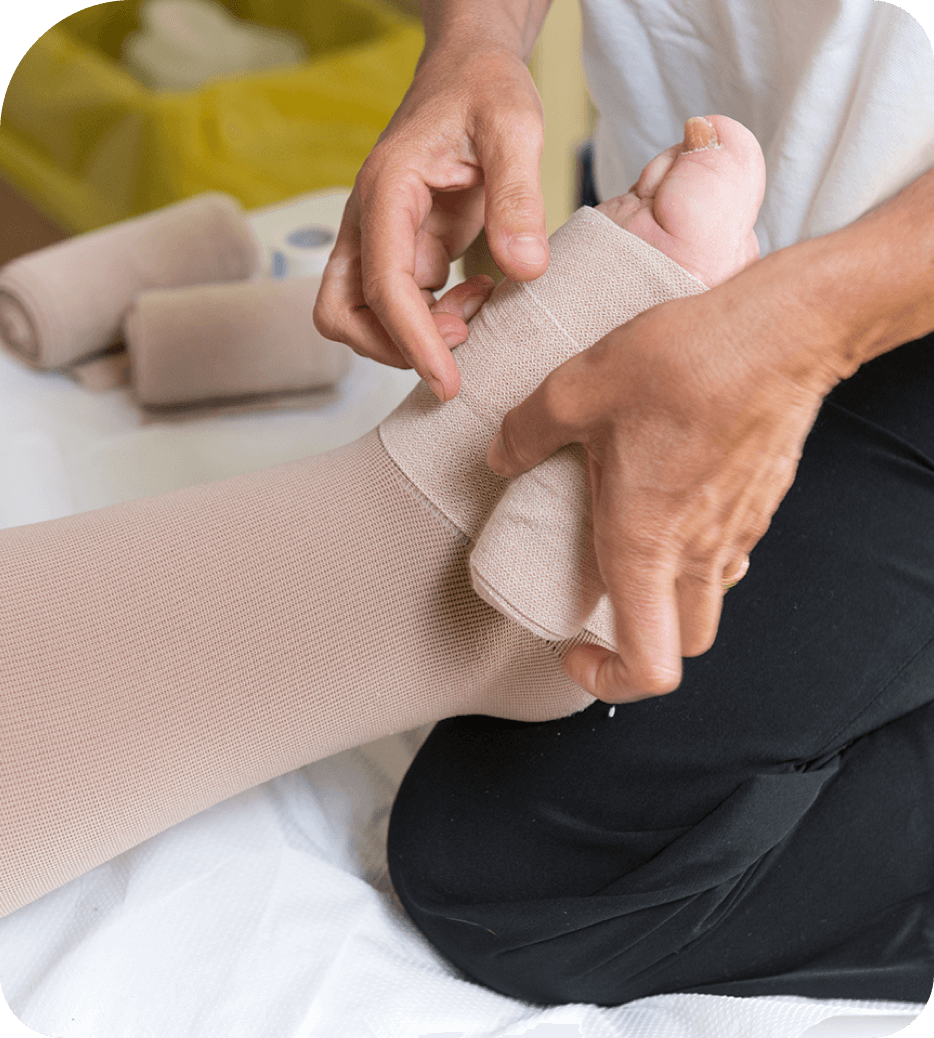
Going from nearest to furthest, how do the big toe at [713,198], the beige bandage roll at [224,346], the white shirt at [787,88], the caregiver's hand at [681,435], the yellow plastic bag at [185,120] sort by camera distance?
the caregiver's hand at [681,435] → the big toe at [713,198] → the white shirt at [787,88] → the beige bandage roll at [224,346] → the yellow plastic bag at [185,120]

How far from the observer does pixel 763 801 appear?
664mm

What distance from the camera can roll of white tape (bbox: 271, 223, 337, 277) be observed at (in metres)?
1.24

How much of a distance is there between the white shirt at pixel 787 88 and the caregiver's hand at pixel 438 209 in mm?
200

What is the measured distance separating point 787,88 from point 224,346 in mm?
617

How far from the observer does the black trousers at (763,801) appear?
2.23 ft

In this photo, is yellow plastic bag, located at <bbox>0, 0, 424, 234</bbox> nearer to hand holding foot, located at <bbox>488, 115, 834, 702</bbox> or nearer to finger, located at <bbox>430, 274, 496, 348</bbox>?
finger, located at <bbox>430, 274, 496, 348</bbox>

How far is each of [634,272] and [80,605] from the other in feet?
1.26

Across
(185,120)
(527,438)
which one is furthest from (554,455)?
(185,120)

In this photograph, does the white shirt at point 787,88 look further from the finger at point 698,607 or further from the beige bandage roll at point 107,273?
the beige bandage roll at point 107,273

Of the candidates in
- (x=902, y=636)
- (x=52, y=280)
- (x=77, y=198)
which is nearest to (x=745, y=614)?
(x=902, y=636)

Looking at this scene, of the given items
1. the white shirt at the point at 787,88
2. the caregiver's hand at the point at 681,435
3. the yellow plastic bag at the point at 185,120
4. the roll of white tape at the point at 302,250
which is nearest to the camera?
the caregiver's hand at the point at 681,435

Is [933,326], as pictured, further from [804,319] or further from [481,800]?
[481,800]

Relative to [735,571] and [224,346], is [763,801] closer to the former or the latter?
[735,571]

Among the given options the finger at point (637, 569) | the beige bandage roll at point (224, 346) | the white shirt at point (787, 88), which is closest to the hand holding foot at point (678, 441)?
the finger at point (637, 569)
